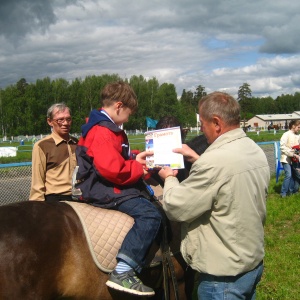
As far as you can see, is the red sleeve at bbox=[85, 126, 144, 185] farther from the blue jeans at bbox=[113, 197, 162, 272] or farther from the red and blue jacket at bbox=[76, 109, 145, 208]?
the blue jeans at bbox=[113, 197, 162, 272]

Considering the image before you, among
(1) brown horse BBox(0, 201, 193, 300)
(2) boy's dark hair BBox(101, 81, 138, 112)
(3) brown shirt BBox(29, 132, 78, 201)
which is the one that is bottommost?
(1) brown horse BBox(0, 201, 193, 300)

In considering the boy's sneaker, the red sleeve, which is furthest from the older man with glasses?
the boy's sneaker

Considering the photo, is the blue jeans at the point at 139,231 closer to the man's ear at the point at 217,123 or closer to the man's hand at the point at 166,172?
the man's hand at the point at 166,172

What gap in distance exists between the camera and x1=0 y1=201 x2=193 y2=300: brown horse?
8.09ft

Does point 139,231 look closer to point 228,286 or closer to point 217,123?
point 228,286

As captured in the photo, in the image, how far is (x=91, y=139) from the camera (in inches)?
115

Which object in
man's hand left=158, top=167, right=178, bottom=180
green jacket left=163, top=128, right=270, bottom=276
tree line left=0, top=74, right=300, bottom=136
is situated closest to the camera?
green jacket left=163, top=128, right=270, bottom=276

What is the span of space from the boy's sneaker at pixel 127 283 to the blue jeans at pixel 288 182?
27.6 ft

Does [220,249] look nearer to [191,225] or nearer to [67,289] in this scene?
[191,225]

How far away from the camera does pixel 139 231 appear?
282 centimetres

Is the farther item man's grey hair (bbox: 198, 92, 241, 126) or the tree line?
the tree line

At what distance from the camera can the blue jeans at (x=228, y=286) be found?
2.45 metres

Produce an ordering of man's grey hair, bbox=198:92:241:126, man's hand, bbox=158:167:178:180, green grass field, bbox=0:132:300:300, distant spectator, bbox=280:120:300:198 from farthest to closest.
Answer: distant spectator, bbox=280:120:300:198, green grass field, bbox=0:132:300:300, man's hand, bbox=158:167:178:180, man's grey hair, bbox=198:92:241:126

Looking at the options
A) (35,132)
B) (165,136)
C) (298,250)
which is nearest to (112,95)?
(165,136)
